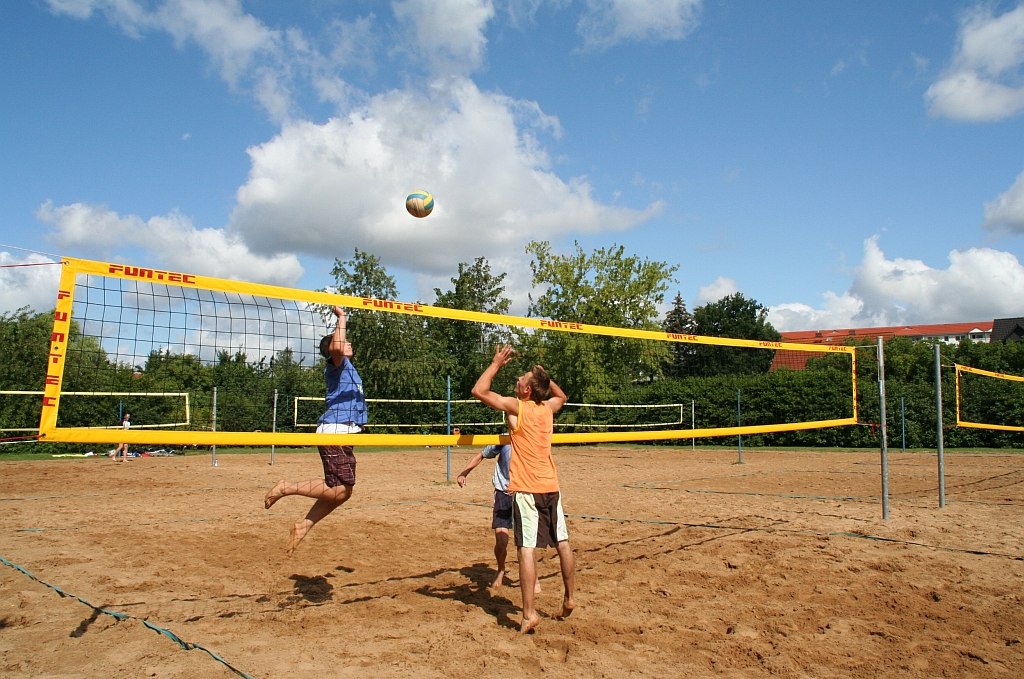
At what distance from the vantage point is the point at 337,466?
512cm

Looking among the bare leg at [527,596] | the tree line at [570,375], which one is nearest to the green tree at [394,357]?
the tree line at [570,375]

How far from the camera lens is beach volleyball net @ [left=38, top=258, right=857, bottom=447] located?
4766 mm

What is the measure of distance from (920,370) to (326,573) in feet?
120

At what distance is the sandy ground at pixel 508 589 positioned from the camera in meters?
4.05

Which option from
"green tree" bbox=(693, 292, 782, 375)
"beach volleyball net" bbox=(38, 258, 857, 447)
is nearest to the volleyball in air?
"beach volleyball net" bbox=(38, 258, 857, 447)

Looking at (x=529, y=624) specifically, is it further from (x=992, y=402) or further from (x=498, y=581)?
(x=992, y=402)

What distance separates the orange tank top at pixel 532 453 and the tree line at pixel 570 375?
2294 millimetres

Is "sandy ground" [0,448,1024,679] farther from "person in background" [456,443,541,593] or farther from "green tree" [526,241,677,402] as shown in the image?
"green tree" [526,241,677,402]

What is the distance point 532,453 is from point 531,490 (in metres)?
0.25

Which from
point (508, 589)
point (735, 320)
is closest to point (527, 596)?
point (508, 589)

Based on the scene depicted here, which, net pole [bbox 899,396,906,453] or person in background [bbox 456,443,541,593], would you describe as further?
net pole [bbox 899,396,906,453]

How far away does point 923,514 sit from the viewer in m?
8.36

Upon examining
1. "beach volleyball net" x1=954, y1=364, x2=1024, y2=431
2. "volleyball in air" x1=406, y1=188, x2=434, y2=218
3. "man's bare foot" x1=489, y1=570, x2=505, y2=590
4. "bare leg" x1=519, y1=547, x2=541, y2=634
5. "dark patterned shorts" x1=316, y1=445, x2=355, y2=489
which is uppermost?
"volleyball in air" x1=406, y1=188, x2=434, y2=218

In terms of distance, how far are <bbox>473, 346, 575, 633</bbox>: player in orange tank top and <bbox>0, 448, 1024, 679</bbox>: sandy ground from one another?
Result: 34 cm
